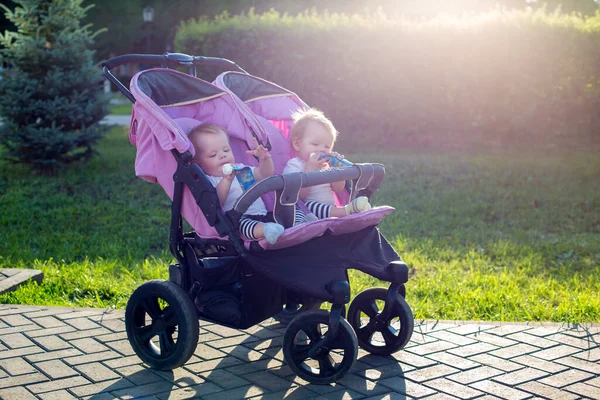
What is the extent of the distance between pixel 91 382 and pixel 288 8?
26.3m

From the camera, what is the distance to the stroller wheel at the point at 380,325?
13.5ft

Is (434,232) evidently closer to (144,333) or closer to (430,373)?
(430,373)

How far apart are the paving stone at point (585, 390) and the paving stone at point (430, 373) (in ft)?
1.96

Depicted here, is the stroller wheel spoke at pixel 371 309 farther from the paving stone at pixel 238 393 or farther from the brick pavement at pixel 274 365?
the paving stone at pixel 238 393

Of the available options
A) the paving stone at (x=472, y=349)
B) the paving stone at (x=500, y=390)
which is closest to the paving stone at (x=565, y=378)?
the paving stone at (x=500, y=390)

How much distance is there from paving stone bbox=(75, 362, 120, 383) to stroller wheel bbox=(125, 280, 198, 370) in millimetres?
200

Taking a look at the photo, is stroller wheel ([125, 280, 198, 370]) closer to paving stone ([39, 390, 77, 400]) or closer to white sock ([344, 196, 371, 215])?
paving stone ([39, 390, 77, 400])

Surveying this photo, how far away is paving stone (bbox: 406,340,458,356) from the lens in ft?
14.2

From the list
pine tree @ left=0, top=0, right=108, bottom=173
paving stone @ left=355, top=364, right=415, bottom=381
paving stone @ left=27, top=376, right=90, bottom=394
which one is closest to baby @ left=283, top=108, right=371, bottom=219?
paving stone @ left=355, top=364, right=415, bottom=381

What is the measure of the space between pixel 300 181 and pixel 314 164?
0.66m

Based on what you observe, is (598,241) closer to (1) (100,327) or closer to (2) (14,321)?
(1) (100,327)

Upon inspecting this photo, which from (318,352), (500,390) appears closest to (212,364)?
(318,352)

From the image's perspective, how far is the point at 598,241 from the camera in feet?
23.9

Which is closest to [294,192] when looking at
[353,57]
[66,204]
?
[66,204]
